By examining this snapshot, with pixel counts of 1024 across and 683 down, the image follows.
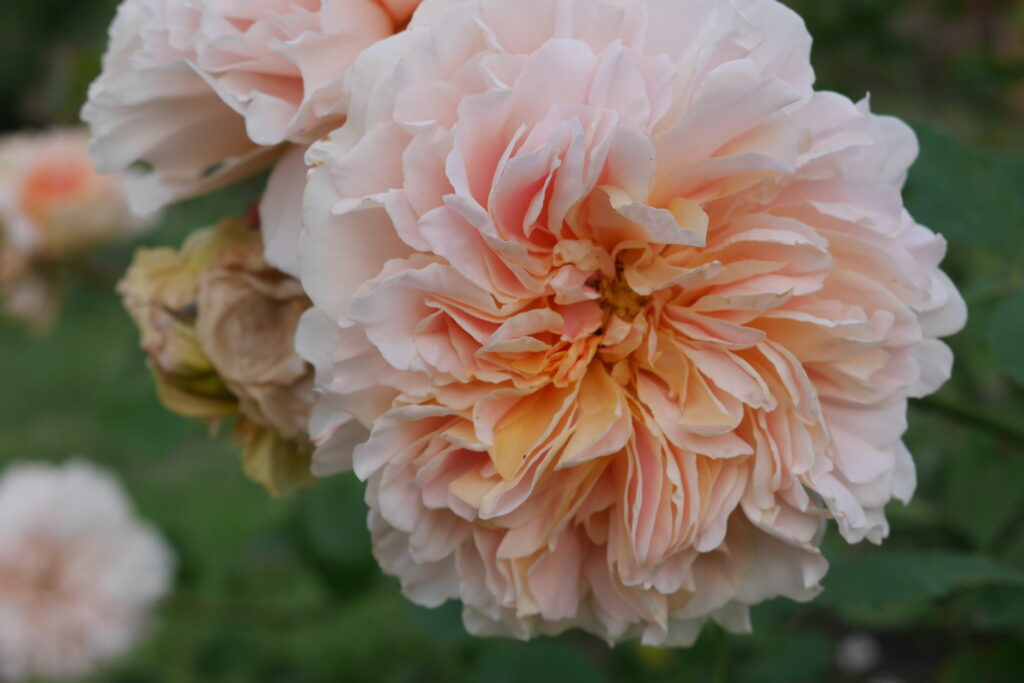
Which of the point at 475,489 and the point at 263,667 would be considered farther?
the point at 263,667

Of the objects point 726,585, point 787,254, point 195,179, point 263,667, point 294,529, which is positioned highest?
point 787,254

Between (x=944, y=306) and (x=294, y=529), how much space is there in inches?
48.3

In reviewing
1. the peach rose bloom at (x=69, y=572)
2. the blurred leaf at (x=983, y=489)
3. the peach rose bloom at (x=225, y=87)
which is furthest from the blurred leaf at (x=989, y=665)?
the peach rose bloom at (x=69, y=572)

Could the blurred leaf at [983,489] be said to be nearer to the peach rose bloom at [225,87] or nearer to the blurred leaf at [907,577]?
the blurred leaf at [907,577]

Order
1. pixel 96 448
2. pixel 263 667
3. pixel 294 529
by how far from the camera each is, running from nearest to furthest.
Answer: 1. pixel 294 529
2. pixel 263 667
3. pixel 96 448

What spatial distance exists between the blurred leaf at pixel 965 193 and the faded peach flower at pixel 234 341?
0.58 metres

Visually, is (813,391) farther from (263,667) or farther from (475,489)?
(263,667)

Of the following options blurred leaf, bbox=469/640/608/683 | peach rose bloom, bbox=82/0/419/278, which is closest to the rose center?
peach rose bloom, bbox=82/0/419/278

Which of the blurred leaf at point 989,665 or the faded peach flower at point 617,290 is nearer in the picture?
the faded peach flower at point 617,290

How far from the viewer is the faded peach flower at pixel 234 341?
85 centimetres

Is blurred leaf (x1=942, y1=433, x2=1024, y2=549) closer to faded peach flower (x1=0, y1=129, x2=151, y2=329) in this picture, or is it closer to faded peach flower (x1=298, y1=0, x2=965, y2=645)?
faded peach flower (x1=298, y1=0, x2=965, y2=645)

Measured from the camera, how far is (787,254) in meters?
0.68

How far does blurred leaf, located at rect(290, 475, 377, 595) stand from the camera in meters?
1.58

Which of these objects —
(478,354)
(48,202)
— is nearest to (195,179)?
(478,354)
